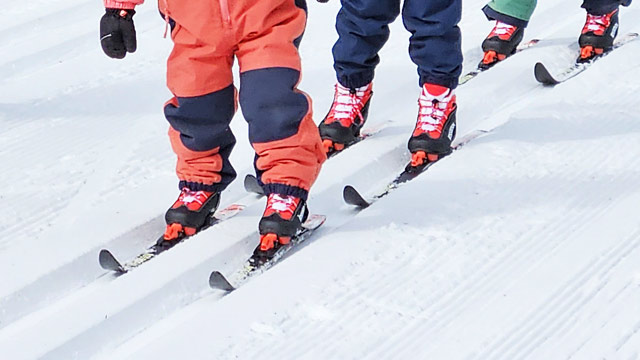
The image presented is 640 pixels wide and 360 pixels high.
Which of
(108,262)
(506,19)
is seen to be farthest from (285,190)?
(506,19)

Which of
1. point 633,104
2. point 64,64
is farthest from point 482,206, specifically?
point 64,64

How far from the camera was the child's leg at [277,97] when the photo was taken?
218cm

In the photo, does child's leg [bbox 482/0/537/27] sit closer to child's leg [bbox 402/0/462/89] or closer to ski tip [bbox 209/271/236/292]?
child's leg [bbox 402/0/462/89]

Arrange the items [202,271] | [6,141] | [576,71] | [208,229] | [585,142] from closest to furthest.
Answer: [202,271], [208,229], [585,142], [6,141], [576,71]

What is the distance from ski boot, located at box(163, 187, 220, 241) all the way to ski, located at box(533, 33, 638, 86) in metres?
1.32

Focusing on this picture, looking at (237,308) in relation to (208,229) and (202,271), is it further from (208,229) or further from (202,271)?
(208,229)

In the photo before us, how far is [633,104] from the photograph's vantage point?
300 cm

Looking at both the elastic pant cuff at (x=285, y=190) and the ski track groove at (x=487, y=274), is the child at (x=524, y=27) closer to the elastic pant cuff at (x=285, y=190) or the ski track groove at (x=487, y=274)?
the ski track groove at (x=487, y=274)

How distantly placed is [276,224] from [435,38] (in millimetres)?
766

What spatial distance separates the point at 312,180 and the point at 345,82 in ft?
2.02

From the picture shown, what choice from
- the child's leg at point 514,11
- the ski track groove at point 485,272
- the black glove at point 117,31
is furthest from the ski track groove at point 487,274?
the child's leg at point 514,11

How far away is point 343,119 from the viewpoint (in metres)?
2.84

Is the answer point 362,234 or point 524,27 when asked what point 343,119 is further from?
point 524,27

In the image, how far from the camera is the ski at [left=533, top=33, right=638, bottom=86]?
3.21m
